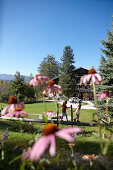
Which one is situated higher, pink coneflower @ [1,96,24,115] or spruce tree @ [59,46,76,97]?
spruce tree @ [59,46,76,97]

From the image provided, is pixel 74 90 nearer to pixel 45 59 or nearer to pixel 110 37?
pixel 45 59

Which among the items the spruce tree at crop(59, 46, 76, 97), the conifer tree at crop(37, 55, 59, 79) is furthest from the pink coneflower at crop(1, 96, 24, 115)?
the conifer tree at crop(37, 55, 59, 79)

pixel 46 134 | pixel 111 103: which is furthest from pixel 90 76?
pixel 111 103

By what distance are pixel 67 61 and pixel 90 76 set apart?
29624 mm

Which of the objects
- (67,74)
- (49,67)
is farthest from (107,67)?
(49,67)

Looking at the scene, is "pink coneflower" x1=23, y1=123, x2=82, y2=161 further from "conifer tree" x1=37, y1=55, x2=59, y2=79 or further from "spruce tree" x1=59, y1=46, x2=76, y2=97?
"conifer tree" x1=37, y1=55, x2=59, y2=79

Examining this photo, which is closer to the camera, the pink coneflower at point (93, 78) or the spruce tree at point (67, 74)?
the pink coneflower at point (93, 78)

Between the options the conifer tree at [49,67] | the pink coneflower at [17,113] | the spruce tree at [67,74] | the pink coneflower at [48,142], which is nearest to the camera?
the pink coneflower at [48,142]

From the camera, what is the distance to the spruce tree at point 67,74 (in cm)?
2873

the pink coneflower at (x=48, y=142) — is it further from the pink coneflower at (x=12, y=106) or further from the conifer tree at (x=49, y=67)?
the conifer tree at (x=49, y=67)

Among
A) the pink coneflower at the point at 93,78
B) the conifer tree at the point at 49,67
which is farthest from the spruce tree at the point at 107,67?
the conifer tree at the point at 49,67

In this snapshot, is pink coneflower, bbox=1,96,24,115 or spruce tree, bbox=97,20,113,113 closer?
pink coneflower, bbox=1,96,24,115

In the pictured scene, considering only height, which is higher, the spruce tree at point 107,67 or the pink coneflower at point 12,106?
the spruce tree at point 107,67

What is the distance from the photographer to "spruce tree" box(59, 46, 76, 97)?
2873 cm
